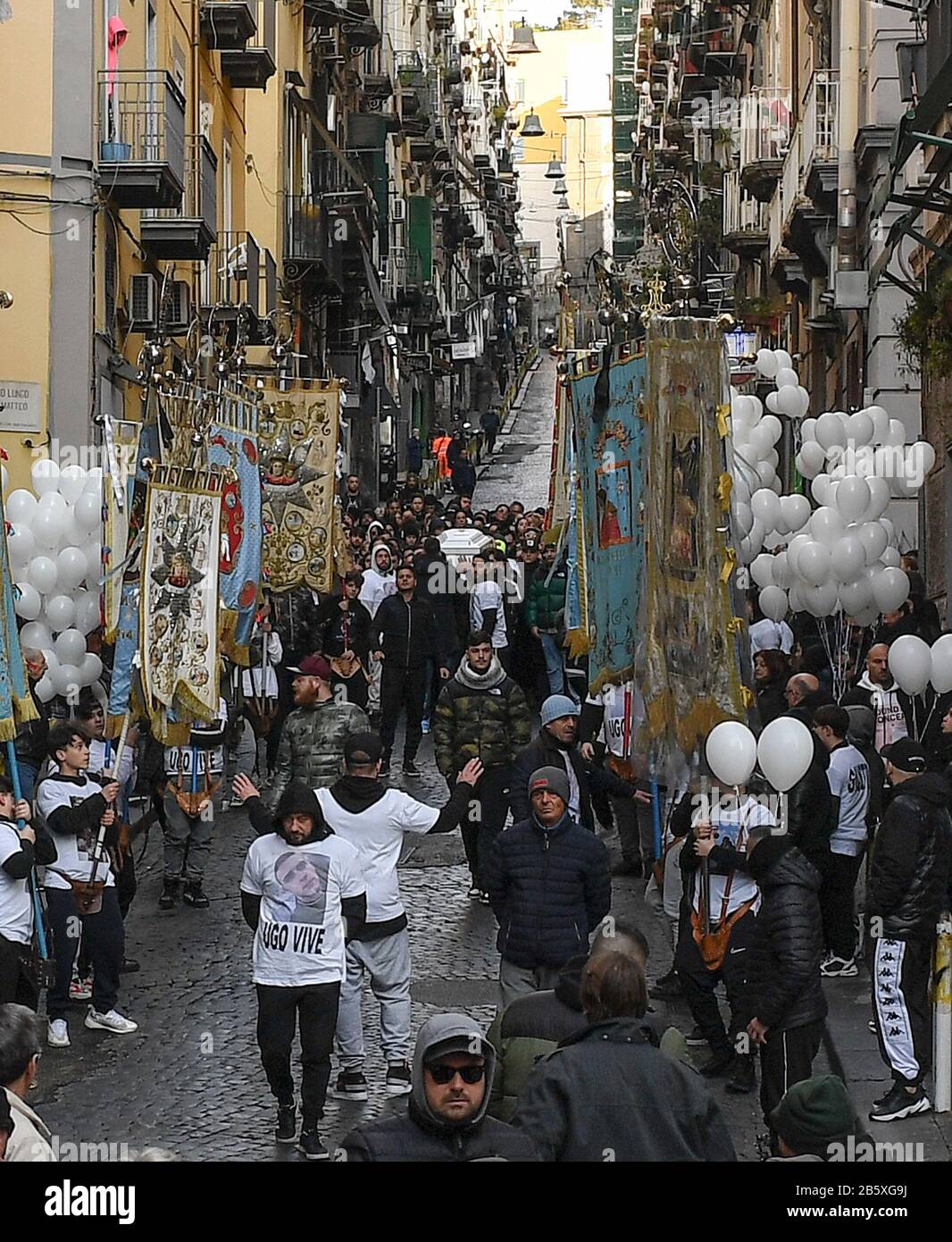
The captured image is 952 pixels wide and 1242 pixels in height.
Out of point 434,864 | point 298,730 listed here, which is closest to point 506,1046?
point 298,730

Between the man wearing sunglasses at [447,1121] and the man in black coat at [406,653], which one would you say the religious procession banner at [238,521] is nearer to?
the man in black coat at [406,653]

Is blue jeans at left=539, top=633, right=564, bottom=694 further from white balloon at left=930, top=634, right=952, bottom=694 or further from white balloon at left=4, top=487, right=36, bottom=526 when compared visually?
white balloon at left=930, top=634, right=952, bottom=694

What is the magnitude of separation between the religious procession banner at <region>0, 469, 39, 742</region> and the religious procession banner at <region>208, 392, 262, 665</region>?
417 centimetres

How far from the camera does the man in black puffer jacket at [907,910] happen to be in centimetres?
935

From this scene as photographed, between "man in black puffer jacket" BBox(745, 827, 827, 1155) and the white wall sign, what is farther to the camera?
the white wall sign

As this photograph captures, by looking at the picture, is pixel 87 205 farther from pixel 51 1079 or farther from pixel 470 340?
pixel 470 340

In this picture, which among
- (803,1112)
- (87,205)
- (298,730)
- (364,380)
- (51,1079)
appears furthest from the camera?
(364,380)

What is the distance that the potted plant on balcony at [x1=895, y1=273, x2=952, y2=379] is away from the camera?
15.6 meters

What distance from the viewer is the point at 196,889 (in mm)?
13773

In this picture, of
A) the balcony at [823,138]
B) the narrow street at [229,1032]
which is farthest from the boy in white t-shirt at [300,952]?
the balcony at [823,138]

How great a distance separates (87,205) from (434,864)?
992 cm

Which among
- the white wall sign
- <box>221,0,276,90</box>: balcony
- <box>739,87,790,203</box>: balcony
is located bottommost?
the white wall sign

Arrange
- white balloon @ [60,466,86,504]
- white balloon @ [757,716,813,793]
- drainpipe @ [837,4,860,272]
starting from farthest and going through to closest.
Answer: drainpipe @ [837,4,860,272] < white balloon @ [60,466,86,504] < white balloon @ [757,716,813,793]

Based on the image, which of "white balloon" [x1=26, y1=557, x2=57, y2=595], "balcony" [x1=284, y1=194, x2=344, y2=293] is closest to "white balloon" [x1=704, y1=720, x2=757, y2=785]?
"white balloon" [x1=26, y1=557, x2=57, y2=595]
